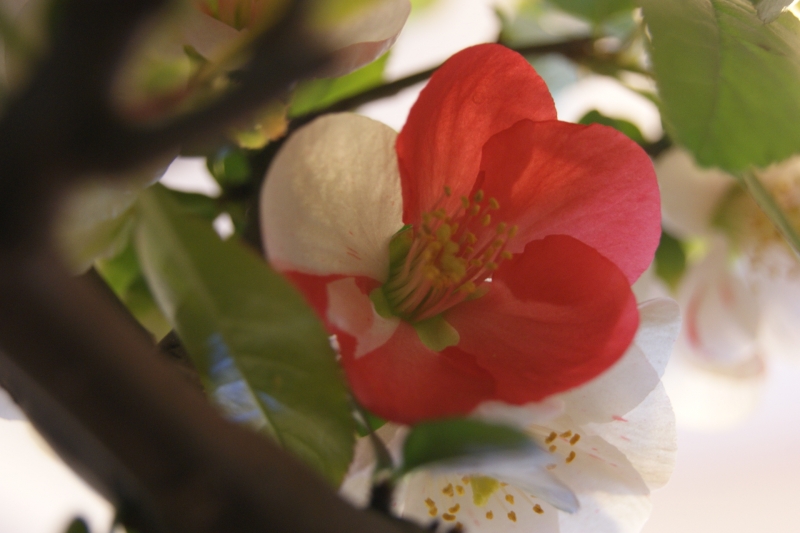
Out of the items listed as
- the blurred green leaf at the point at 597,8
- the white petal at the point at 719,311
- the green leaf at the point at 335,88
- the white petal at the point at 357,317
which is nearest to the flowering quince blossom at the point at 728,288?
the white petal at the point at 719,311

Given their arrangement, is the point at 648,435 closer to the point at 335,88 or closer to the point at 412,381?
the point at 412,381

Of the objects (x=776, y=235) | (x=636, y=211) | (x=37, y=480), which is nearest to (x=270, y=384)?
(x=636, y=211)

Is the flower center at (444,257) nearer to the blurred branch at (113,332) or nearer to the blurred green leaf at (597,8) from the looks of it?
the blurred branch at (113,332)

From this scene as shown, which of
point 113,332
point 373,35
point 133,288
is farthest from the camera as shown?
point 133,288

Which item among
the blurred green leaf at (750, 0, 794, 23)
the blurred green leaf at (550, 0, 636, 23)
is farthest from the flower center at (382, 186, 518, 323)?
the blurred green leaf at (550, 0, 636, 23)

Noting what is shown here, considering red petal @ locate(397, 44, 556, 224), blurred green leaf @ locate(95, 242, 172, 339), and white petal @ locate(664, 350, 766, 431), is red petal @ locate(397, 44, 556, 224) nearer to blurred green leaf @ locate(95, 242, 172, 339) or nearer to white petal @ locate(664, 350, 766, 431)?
blurred green leaf @ locate(95, 242, 172, 339)

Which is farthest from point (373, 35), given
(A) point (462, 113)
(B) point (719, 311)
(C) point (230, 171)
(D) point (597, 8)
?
(B) point (719, 311)
